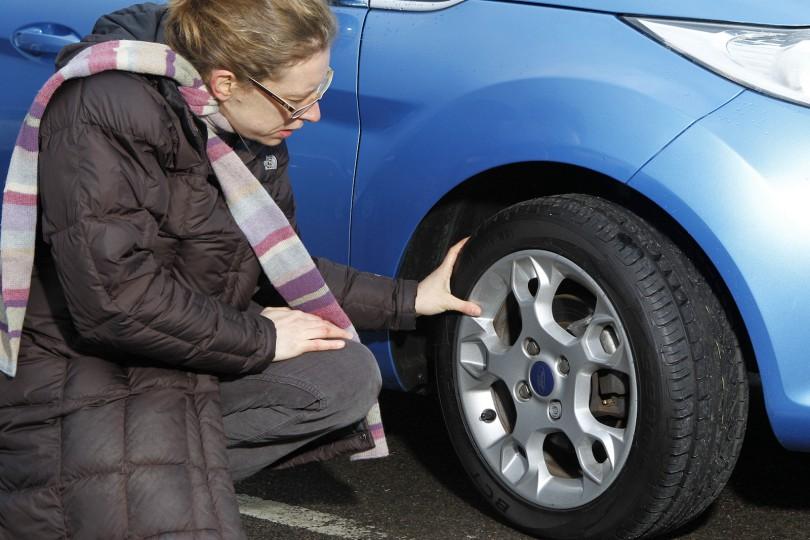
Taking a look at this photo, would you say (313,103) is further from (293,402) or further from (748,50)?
(748,50)

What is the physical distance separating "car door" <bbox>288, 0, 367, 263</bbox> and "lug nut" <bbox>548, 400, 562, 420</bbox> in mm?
636

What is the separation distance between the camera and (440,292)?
3.01 m

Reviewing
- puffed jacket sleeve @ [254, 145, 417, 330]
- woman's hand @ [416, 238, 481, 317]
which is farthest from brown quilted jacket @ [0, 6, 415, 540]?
woman's hand @ [416, 238, 481, 317]

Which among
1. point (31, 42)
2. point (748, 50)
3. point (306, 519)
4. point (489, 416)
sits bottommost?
point (306, 519)

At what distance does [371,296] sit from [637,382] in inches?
25.7

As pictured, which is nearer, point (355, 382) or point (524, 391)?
point (355, 382)

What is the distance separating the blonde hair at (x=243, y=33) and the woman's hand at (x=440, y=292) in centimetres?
72

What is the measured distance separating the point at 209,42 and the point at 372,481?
1.30 meters

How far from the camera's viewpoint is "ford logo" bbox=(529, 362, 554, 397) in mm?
2814

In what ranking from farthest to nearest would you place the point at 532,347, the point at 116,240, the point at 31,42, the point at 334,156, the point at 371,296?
the point at 31,42
the point at 334,156
the point at 371,296
the point at 532,347
the point at 116,240

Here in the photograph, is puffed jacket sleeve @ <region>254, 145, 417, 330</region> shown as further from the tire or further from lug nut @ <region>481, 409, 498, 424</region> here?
lug nut @ <region>481, 409, 498, 424</region>

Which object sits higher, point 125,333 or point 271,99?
point 271,99

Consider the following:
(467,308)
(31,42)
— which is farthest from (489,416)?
(31,42)

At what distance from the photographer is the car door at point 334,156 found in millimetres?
3049
